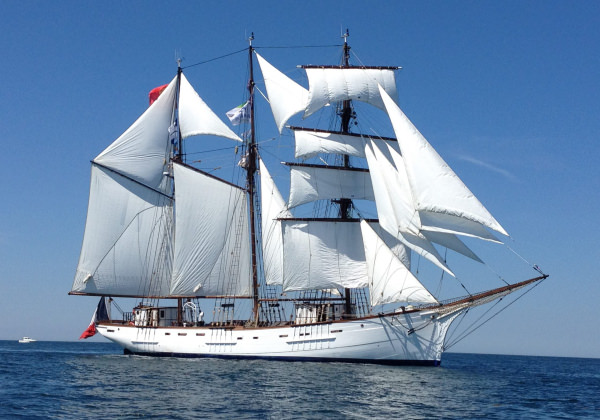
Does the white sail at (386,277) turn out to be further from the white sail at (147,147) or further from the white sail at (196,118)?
the white sail at (147,147)

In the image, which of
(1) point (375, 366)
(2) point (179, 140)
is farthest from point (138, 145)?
(1) point (375, 366)

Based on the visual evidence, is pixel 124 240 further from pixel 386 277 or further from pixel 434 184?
pixel 434 184

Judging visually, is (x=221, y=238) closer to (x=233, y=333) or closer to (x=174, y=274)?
(x=174, y=274)

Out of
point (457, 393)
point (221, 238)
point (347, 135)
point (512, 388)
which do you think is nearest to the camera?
point (457, 393)

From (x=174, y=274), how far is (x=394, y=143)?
21.2 m

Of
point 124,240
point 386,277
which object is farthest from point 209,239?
point 386,277

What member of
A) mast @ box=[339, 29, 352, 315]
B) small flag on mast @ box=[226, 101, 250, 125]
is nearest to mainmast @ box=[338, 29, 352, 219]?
mast @ box=[339, 29, 352, 315]

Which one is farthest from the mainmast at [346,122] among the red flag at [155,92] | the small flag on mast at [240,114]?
the red flag at [155,92]

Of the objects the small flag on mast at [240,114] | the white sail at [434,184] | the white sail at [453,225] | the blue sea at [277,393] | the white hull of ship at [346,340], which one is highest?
the small flag on mast at [240,114]

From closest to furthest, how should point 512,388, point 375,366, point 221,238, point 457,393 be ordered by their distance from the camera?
point 457,393 < point 512,388 < point 375,366 < point 221,238

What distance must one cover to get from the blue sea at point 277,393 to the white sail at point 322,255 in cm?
704

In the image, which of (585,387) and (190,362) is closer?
(585,387)

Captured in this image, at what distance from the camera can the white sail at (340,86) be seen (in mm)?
52406

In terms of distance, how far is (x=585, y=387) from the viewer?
46.8 metres
